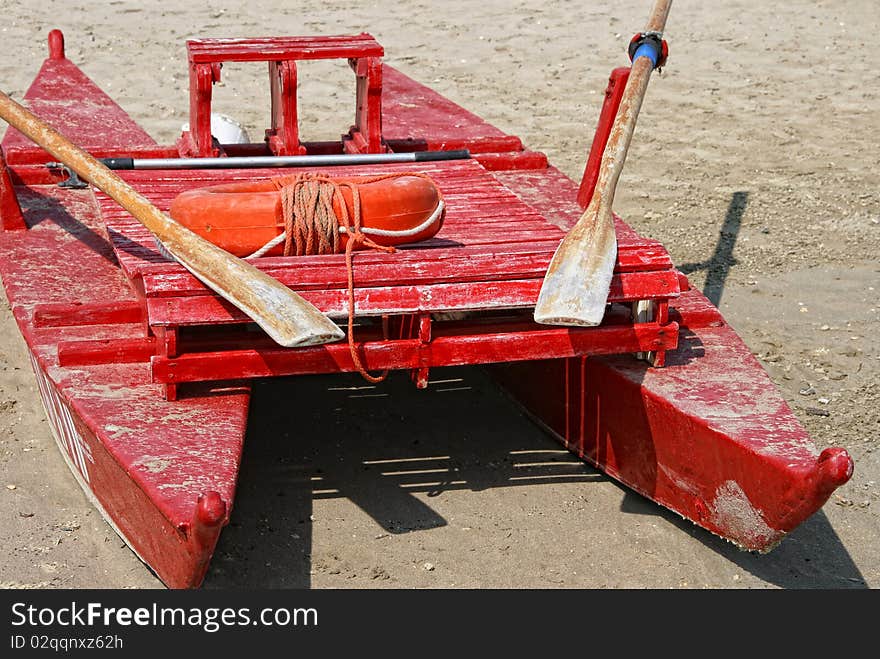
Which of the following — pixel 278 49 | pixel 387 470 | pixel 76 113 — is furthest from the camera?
pixel 76 113

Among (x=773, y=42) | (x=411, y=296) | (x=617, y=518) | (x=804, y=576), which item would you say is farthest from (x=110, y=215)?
(x=773, y=42)

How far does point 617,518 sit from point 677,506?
24 cm

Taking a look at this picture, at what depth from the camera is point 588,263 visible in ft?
12.6

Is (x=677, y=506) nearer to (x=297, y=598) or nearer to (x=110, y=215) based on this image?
(x=297, y=598)

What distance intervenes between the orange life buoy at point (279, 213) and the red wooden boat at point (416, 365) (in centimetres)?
13

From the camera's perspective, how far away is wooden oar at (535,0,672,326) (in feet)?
11.9

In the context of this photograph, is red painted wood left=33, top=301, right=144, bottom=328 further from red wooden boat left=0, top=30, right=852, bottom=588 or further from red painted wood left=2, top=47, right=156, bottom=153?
red painted wood left=2, top=47, right=156, bottom=153

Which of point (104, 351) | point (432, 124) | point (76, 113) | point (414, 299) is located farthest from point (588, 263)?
point (76, 113)

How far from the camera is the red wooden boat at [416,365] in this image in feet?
11.6

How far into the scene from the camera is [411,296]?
147 inches

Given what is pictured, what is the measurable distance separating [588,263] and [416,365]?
0.60 metres

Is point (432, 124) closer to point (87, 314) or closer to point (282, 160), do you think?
point (282, 160)

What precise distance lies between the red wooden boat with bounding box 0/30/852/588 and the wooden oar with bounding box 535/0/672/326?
0.22 feet

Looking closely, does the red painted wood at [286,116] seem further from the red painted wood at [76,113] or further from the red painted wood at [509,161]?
the red painted wood at [509,161]
